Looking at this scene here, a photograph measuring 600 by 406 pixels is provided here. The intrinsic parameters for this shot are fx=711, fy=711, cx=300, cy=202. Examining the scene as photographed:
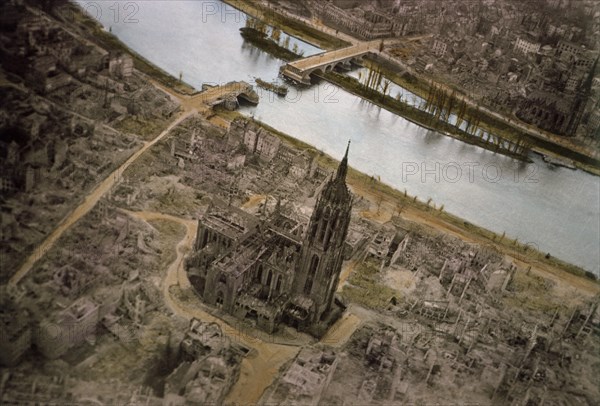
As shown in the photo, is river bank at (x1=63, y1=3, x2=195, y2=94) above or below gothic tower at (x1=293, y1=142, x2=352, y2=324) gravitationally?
above

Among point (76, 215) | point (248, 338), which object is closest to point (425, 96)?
point (248, 338)

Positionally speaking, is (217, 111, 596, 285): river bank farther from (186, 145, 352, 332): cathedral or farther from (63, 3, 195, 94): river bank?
(186, 145, 352, 332): cathedral

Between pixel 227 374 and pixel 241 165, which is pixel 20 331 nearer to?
pixel 227 374

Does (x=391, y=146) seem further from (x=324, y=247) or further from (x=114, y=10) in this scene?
(x=114, y=10)

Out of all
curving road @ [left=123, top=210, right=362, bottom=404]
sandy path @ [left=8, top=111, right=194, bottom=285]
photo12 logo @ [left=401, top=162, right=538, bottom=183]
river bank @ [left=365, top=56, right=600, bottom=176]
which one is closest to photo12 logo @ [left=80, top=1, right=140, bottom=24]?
sandy path @ [left=8, top=111, right=194, bottom=285]

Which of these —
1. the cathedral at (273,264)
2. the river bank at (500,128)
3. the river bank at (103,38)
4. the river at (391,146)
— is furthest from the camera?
the river bank at (500,128)

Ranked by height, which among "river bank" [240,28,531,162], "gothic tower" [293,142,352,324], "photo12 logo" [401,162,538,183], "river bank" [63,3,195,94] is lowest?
"photo12 logo" [401,162,538,183]

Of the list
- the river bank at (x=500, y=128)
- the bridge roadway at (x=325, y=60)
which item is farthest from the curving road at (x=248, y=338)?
the river bank at (x=500, y=128)

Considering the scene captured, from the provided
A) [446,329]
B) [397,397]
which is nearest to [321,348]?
[397,397]

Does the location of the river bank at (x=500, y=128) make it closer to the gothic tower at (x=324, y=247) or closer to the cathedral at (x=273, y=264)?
the cathedral at (x=273, y=264)
